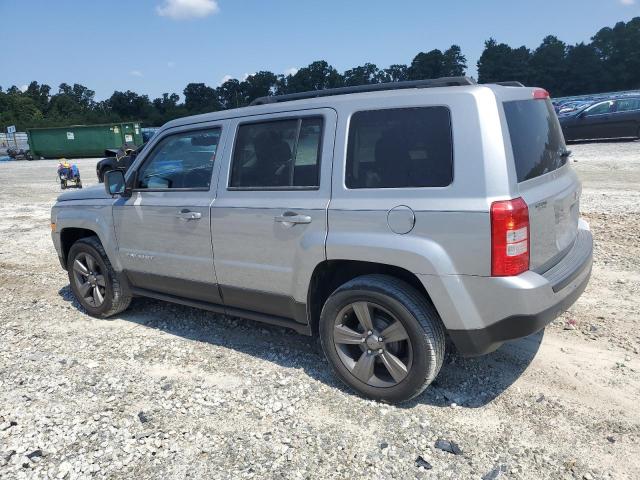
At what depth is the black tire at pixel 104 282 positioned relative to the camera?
4.96 m

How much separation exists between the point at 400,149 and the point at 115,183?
9.03 ft

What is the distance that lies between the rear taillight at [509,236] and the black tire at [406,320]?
1.73 feet

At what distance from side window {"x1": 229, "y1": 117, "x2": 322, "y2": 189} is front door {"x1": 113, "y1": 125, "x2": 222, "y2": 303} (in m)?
0.27

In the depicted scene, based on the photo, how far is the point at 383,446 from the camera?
2959mm

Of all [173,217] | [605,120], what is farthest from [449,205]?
[605,120]

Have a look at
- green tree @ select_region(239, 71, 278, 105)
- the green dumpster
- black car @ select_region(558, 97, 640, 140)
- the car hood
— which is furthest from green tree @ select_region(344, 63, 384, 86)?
the car hood

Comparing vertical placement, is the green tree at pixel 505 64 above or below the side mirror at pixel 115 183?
above

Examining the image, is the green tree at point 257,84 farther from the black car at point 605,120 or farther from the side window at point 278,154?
the side window at point 278,154

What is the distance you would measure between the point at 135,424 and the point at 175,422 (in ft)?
0.85

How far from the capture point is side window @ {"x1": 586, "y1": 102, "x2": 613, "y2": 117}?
18000 millimetres

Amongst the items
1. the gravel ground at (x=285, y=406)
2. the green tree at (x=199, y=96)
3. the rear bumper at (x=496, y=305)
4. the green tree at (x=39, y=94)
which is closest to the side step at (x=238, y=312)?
the gravel ground at (x=285, y=406)

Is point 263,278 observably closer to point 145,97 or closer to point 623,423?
point 623,423

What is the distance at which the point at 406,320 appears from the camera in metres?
3.11

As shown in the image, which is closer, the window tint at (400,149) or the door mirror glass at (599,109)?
the window tint at (400,149)
